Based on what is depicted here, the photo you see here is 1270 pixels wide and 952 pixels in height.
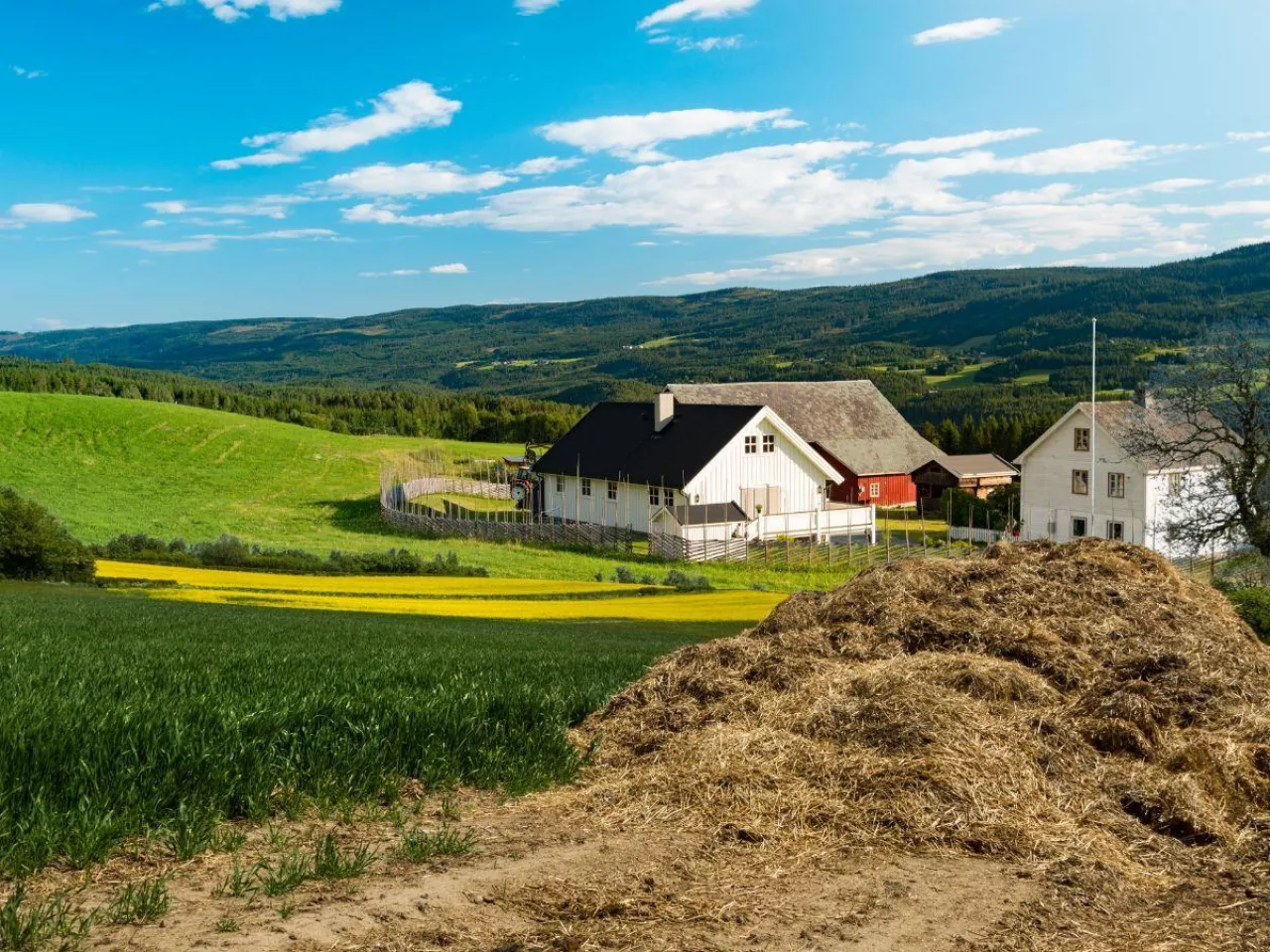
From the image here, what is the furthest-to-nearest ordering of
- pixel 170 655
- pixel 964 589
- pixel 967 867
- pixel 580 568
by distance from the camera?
pixel 580 568 → pixel 170 655 → pixel 964 589 → pixel 967 867

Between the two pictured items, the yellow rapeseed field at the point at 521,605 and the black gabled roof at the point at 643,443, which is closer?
the yellow rapeseed field at the point at 521,605

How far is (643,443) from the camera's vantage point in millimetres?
53406

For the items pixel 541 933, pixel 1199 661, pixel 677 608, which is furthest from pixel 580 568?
pixel 541 933

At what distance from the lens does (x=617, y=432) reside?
55.7 metres

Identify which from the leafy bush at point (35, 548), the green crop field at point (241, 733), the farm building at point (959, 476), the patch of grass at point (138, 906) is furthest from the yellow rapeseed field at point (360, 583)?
the farm building at point (959, 476)

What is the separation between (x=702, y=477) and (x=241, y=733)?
4198 centimetres

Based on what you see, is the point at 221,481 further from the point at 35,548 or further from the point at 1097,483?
the point at 1097,483

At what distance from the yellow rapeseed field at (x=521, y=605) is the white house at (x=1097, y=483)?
1803 cm

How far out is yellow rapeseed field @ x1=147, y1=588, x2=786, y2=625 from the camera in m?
29.5

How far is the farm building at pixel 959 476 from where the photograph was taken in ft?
198

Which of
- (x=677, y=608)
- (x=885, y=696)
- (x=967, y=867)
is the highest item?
(x=885, y=696)

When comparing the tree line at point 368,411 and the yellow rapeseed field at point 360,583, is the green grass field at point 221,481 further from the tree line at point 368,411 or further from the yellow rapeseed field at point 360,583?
the tree line at point 368,411

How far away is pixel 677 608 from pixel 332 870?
25.8 metres

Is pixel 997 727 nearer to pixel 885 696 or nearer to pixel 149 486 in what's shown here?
pixel 885 696
